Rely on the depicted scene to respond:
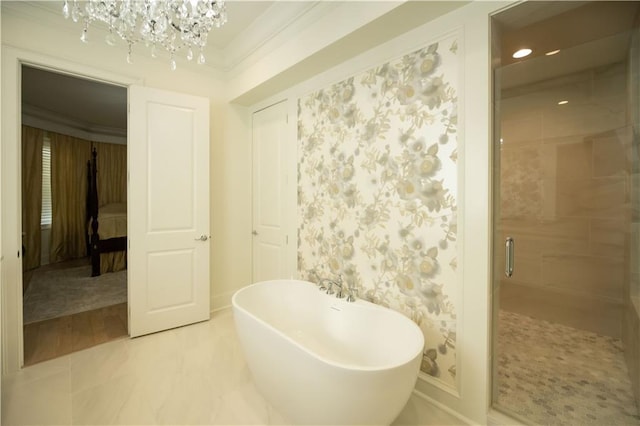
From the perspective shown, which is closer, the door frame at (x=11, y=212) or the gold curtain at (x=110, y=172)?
the door frame at (x=11, y=212)

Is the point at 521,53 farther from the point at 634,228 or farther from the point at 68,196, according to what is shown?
the point at 68,196

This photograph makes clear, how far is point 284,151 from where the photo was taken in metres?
2.92

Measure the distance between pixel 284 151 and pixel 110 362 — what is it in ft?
7.64

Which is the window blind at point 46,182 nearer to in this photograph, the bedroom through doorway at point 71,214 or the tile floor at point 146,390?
the bedroom through doorway at point 71,214

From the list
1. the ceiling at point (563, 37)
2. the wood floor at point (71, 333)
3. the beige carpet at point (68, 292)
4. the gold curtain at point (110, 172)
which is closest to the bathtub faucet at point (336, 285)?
the ceiling at point (563, 37)

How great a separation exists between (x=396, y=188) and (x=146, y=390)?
2.15 m

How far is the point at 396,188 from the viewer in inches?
75.1

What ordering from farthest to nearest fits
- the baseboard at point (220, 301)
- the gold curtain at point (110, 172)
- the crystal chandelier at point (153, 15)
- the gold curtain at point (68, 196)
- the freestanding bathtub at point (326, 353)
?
the gold curtain at point (110, 172)
the gold curtain at point (68, 196)
the baseboard at point (220, 301)
the crystal chandelier at point (153, 15)
the freestanding bathtub at point (326, 353)

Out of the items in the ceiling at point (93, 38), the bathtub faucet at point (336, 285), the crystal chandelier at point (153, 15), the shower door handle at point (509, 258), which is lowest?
the bathtub faucet at point (336, 285)

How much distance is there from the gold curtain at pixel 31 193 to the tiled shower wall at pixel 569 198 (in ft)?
21.5

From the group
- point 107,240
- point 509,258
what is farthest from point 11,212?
point 509,258

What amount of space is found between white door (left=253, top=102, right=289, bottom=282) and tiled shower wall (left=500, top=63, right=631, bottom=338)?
1974mm

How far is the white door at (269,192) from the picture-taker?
9.63 ft

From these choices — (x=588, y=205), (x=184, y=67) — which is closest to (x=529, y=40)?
(x=588, y=205)
